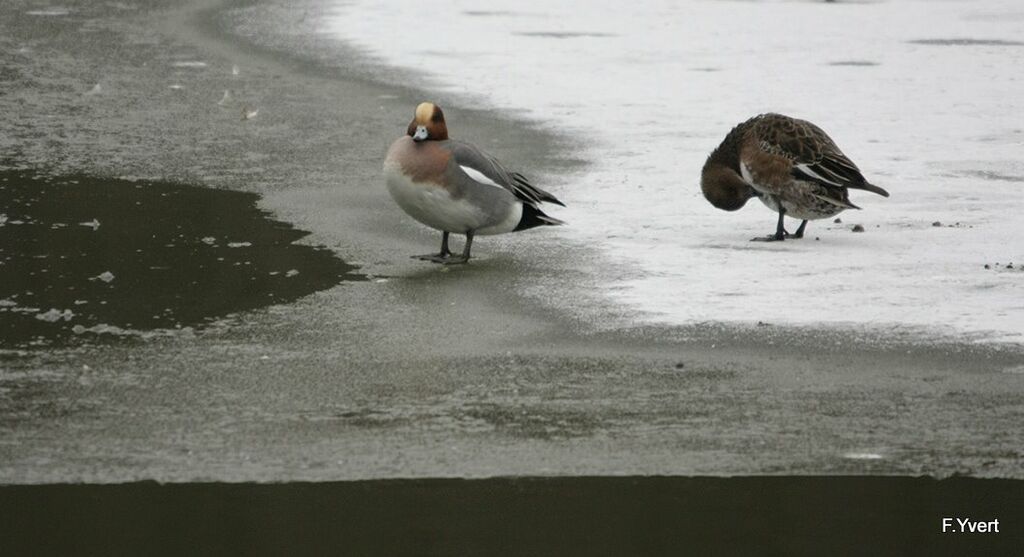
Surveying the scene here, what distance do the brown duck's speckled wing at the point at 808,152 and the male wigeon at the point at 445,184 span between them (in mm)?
1516

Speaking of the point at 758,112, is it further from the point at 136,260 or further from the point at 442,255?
the point at 136,260

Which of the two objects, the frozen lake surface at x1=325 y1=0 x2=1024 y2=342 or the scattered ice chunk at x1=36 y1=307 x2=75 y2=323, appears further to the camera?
the frozen lake surface at x1=325 y1=0 x2=1024 y2=342

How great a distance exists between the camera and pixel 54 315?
23.9 ft

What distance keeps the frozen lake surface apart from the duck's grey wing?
0.54 m

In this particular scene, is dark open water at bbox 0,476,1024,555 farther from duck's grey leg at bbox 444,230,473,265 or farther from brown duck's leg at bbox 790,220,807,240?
brown duck's leg at bbox 790,220,807,240

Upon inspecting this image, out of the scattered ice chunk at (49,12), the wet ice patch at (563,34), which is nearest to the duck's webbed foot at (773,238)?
the wet ice patch at (563,34)

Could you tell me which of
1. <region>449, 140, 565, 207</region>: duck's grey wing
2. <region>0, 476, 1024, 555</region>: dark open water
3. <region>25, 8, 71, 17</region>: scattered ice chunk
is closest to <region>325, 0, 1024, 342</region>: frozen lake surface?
<region>449, 140, 565, 207</region>: duck's grey wing

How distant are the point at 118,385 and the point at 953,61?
11.3 m

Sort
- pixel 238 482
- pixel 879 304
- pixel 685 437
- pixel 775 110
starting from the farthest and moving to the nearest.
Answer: pixel 775 110
pixel 879 304
pixel 685 437
pixel 238 482

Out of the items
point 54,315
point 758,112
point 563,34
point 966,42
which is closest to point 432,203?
point 54,315

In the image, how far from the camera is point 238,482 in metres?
5.33

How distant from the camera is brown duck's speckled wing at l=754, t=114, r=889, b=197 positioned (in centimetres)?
903

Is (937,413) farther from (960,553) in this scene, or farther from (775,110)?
(775,110)

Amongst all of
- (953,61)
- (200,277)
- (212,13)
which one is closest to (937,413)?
(200,277)
